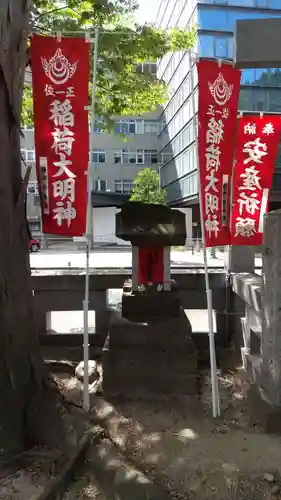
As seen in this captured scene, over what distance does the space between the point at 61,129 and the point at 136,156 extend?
34.9m

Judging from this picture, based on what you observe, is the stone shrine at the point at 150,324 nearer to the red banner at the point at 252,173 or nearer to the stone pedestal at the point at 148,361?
the stone pedestal at the point at 148,361

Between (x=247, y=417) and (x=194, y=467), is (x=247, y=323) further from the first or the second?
(x=194, y=467)

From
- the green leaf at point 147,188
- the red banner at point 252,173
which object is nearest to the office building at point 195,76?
the green leaf at point 147,188

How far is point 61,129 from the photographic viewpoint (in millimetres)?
4891

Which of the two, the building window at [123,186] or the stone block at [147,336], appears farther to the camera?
the building window at [123,186]

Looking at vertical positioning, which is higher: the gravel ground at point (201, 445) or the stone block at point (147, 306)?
the stone block at point (147, 306)

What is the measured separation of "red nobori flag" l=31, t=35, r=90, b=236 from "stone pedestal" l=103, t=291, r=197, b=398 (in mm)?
1823

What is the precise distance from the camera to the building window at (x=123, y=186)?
3919 cm

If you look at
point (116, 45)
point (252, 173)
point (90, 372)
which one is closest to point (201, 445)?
point (90, 372)

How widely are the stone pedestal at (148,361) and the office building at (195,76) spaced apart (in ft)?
55.8

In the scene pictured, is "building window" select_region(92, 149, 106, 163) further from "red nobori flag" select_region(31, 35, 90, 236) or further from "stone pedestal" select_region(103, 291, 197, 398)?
"red nobori flag" select_region(31, 35, 90, 236)

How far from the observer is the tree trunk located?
3.96m

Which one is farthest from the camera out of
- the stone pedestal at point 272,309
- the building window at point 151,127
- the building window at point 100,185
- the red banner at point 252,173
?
the building window at point 100,185

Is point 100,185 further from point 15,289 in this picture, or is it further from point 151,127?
point 15,289
